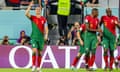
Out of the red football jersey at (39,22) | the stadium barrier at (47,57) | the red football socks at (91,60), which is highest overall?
the red football jersey at (39,22)

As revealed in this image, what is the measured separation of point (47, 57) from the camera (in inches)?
914

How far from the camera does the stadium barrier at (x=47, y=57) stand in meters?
23.0

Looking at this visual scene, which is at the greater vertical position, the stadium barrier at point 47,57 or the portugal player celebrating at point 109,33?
the portugal player celebrating at point 109,33

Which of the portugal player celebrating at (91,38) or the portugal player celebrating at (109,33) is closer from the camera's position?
the portugal player celebrating at (91,38)

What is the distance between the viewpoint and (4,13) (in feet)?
82.7

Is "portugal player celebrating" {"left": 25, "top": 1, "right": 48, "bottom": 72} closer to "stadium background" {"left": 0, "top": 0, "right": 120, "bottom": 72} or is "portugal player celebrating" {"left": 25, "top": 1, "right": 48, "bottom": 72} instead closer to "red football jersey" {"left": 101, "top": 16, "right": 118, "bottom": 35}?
"red football jersey" {"left": 101, "top": 16, "right": 118, "bottom": 35}

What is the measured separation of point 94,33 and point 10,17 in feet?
20.0

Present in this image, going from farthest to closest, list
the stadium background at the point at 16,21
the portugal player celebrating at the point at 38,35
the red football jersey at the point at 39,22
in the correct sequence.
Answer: the stadium background at the point at 16,21 < the red football jersey at the point at 39,22 < the portugal player celebrating at the point at 38,35

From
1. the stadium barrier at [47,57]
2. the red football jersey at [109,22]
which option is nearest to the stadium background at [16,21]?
the stadium barrier at [47,57]

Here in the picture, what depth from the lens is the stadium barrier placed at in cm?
2305

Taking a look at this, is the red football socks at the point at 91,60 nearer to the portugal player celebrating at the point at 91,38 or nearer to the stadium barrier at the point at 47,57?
the portugal player celebrating at the point at 91,38

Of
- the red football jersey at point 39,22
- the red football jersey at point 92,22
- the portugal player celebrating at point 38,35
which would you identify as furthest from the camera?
the red football jersey at point 92,22

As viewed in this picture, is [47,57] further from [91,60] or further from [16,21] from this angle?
[91,60]

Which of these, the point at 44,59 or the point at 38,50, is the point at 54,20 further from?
the point at 38,50
